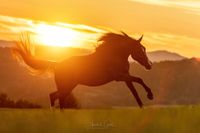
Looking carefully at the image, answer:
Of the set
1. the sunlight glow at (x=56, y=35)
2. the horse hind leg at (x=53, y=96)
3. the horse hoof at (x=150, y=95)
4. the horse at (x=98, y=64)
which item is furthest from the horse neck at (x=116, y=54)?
the horse hind leg at (x=53, y=96)

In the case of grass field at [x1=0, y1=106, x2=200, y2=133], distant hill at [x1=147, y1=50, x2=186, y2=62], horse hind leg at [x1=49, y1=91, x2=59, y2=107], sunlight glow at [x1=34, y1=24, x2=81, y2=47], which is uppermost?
sunlight glow at [x1=34, y1=24, x2=81, y2=47]

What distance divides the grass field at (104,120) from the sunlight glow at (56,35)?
2.15 ft

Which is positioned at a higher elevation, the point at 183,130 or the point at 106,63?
the point at 106,63

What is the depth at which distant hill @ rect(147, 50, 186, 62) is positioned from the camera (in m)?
6.69

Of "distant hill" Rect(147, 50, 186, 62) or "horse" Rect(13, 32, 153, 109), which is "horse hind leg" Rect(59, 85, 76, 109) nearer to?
"horse" Rect(13, 32, 153, 109)

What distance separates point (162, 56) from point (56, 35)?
121 centimetres

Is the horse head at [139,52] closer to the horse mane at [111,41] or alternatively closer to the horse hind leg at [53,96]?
the horse mane at [111,41]

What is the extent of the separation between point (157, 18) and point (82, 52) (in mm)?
1060

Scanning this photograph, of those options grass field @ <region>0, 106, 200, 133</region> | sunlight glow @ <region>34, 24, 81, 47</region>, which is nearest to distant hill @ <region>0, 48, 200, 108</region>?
grass field @ <region>0, 106, 200, 133</region>

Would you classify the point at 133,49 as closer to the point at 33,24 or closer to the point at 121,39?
the point at 121,39

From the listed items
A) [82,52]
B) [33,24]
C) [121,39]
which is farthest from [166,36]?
[33,24]

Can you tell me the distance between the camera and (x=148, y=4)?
272 inches

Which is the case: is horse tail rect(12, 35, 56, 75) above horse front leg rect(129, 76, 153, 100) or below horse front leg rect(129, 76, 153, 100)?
above

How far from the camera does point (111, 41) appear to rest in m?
6.48
